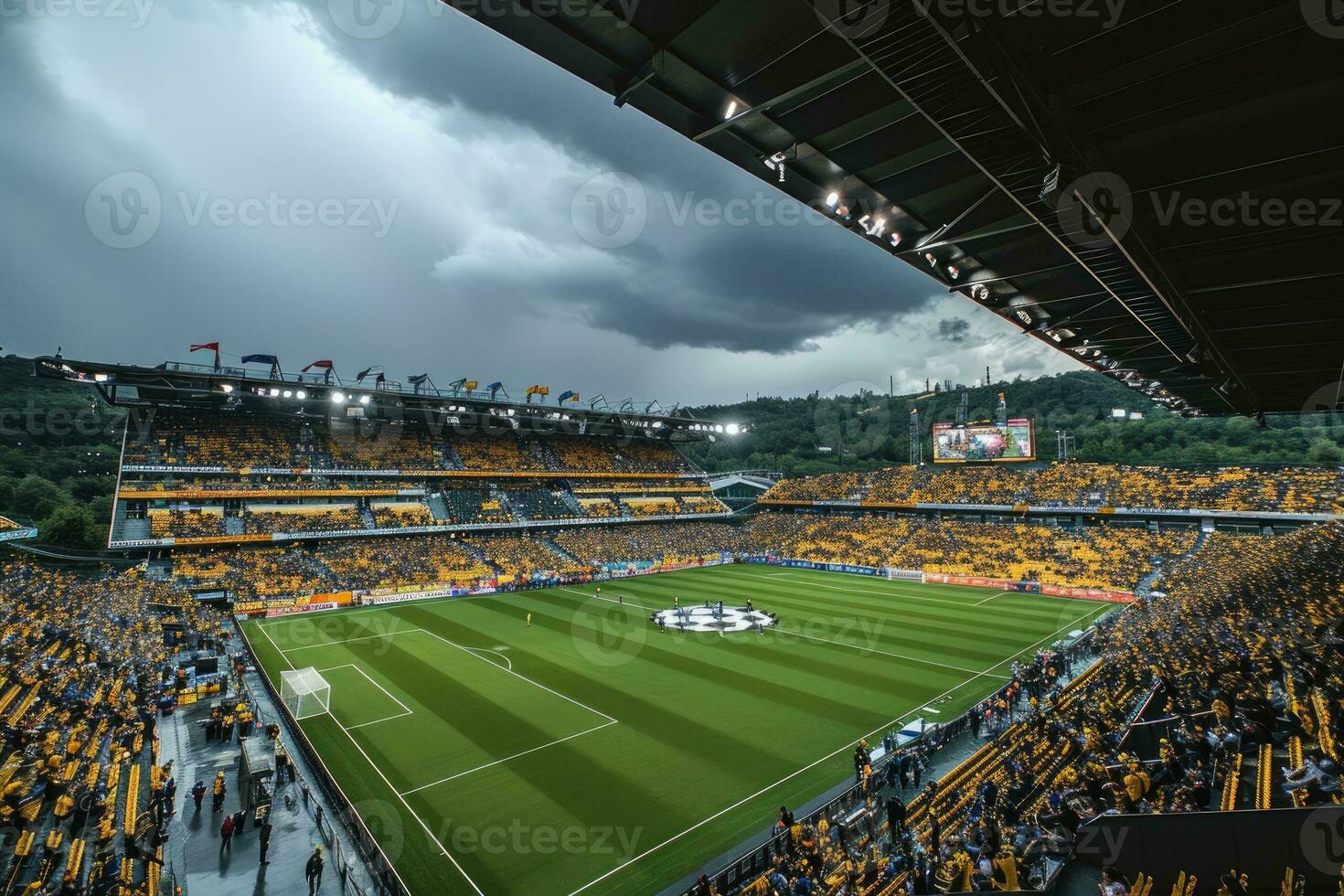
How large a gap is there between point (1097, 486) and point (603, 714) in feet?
156

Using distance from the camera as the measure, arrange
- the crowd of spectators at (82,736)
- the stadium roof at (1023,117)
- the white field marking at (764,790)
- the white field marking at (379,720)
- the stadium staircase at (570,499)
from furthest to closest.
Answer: the stadium staircase at (570,499) → the white field marking at (379,720) → the white field marking at (764,790) → the crowd of spectators at (82,736) → the stadium roof at (1023,117)

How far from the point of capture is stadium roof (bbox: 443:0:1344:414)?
4406 millimetres

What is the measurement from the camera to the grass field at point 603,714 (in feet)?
44.6

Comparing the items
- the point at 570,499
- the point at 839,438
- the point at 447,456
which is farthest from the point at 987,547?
the point at 839,438

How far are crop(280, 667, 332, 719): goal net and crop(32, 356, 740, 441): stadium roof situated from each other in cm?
2873

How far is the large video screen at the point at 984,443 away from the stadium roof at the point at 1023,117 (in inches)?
1897

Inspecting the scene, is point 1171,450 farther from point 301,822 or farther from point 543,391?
point 301,822

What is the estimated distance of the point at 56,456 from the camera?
5500cm

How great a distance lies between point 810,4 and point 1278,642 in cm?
1990

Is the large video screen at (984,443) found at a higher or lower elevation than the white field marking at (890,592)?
higher

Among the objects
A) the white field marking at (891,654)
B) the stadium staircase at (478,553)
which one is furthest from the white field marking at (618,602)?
the white field marking at (891,654)

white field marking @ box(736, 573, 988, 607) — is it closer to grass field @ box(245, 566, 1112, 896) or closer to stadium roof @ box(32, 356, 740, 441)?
grass field @ box(245, 566, 1112, 896)

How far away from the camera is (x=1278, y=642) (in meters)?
15.4

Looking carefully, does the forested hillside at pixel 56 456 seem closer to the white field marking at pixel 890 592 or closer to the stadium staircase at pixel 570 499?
the stadium staircase at pixel 570 499
